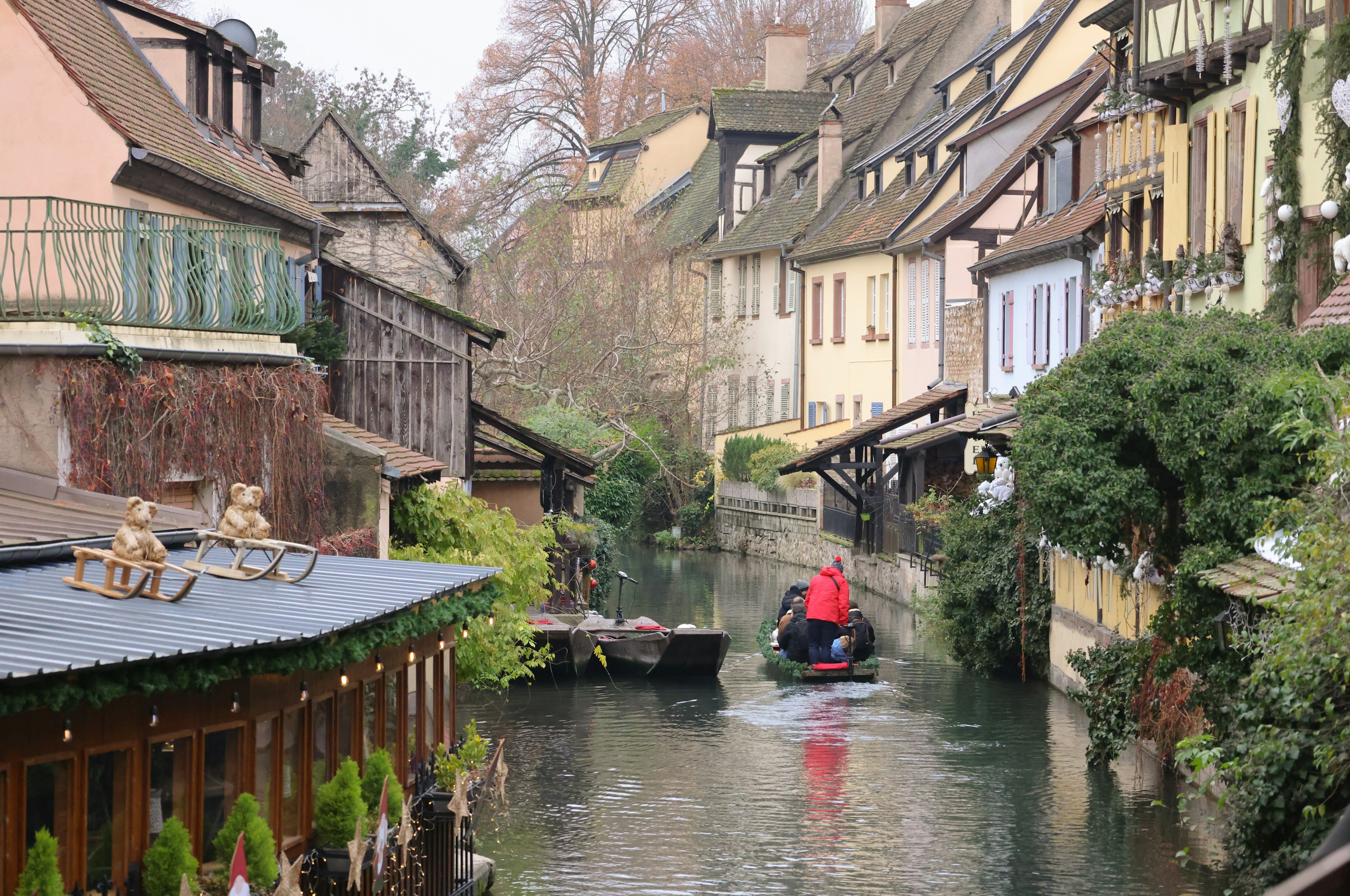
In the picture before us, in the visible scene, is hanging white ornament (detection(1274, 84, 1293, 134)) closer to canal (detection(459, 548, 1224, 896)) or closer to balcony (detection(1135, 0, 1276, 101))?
balcony (detection(1135, 0, 1276, 101))

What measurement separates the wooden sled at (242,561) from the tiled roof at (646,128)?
4393cm

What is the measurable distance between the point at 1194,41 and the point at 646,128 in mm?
37838

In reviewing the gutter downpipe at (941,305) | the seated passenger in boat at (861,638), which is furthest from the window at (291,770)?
the gutter downpipe at (941,305)

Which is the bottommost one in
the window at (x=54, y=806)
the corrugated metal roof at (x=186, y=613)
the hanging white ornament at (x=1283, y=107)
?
the window at (x=54, y=806)

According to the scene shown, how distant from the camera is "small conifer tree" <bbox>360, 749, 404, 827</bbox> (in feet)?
35.2

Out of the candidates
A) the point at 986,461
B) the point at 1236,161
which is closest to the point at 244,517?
the point at 1236,161

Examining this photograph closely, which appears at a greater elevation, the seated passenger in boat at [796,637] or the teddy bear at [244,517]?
the teddy bear at [244,517]

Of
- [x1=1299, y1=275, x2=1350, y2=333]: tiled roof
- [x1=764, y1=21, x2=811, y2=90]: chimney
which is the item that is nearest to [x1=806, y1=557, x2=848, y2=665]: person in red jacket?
[x1=1299, y1=275, x2=1350, y2=333]: tiled roof

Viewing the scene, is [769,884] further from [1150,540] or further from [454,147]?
[454,147]

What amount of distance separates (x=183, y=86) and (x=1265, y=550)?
1287 cm

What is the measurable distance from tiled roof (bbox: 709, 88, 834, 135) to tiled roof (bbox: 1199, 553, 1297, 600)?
128 feet

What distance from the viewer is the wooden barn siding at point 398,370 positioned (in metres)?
24.0

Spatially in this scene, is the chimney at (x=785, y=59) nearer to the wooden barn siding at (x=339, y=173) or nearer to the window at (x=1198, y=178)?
the wooden barn siding at (x=339, y=173)

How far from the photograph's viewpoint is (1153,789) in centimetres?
1717
